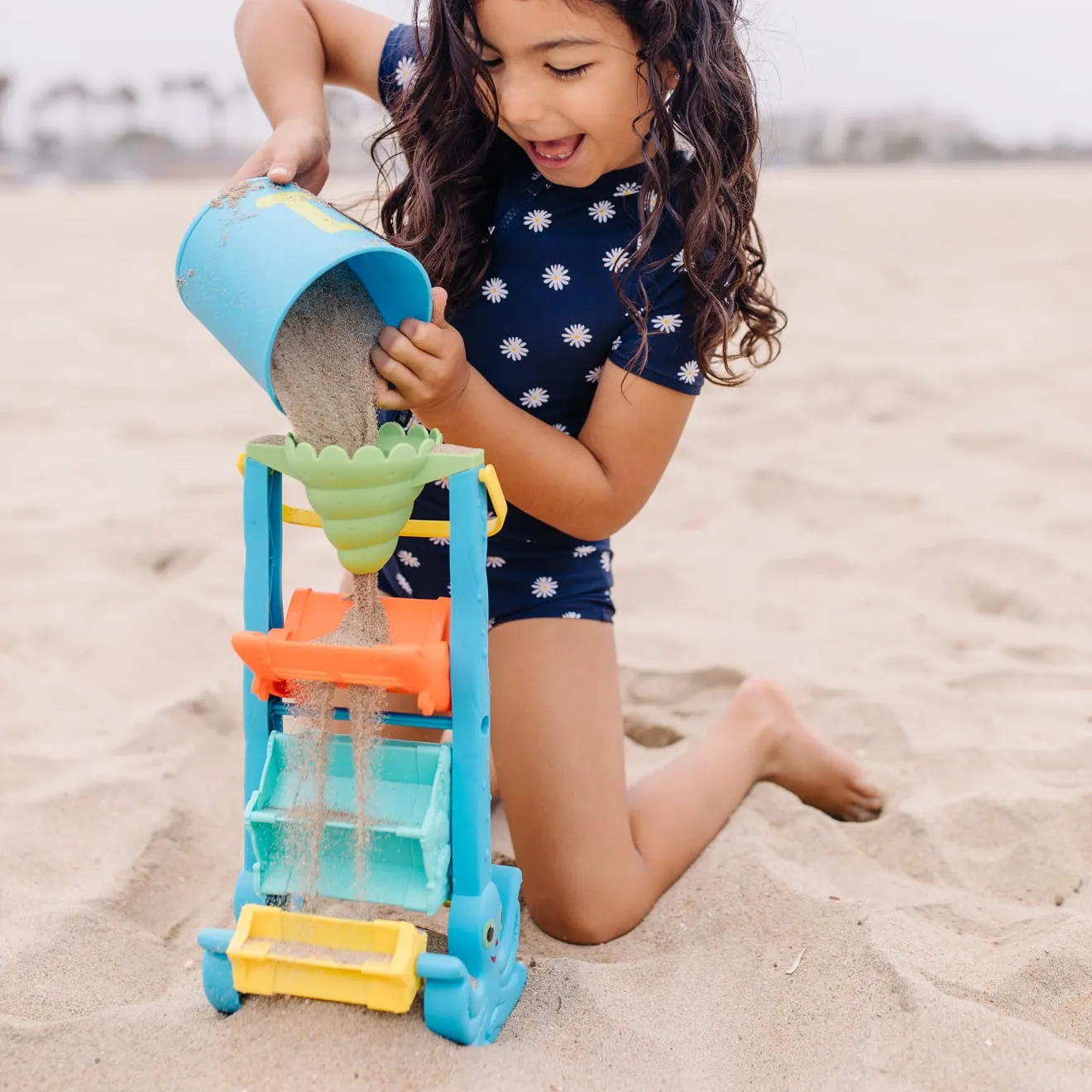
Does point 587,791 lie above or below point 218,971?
below

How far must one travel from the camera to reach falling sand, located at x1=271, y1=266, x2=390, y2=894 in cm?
125

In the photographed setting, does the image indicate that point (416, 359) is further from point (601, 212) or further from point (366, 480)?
point (601, 212)

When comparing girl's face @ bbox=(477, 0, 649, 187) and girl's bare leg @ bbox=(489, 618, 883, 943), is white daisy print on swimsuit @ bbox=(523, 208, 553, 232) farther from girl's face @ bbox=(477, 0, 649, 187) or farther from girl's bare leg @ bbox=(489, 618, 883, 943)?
girl's bare leg @ bbox=(489, 618, 883, 943)

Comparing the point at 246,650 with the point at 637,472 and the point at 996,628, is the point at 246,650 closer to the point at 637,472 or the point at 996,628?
the point at 637,472

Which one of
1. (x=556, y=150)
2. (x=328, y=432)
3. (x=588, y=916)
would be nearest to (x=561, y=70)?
(x=556, y=150)

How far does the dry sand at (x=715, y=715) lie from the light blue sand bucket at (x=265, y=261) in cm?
72

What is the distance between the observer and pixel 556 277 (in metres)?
1.76

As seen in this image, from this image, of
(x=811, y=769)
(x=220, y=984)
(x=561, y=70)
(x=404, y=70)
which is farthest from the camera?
(x=811, y=769)

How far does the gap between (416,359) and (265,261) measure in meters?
0.20

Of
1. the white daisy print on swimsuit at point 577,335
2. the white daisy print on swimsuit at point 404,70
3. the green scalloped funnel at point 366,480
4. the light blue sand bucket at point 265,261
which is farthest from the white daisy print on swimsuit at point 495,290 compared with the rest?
the green scalloped funnel at point 366,480

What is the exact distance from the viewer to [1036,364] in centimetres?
429

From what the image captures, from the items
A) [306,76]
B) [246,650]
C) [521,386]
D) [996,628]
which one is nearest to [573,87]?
[521,386]

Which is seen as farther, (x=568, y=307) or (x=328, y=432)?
(x=568, y=307)

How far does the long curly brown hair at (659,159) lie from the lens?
1548mm
